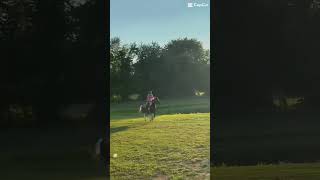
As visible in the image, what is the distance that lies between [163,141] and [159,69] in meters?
0.57

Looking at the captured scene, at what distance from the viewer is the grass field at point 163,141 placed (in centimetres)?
389

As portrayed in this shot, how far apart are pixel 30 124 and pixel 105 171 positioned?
67cm

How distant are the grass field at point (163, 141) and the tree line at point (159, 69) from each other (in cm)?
10

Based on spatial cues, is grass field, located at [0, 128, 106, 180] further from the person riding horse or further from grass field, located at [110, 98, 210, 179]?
the person riding horse

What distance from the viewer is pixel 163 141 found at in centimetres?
396

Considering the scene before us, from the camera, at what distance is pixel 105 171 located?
3848 millimetres
